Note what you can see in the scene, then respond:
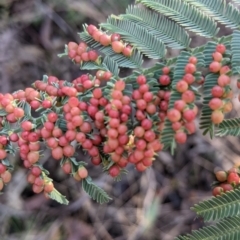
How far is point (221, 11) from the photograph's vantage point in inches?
55.9

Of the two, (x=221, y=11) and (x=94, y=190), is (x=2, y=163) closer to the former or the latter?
(x=94, y=190)

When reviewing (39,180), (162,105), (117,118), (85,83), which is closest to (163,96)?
(162,105)

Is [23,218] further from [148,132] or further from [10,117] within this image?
[148,132]

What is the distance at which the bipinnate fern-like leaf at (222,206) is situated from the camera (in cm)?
140

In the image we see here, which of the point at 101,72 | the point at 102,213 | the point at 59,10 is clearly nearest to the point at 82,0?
the point at 59,10

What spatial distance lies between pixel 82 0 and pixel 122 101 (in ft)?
5.74

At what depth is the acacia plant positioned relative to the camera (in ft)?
3.92

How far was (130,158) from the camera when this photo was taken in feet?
4.16

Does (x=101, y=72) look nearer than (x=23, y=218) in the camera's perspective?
Yes

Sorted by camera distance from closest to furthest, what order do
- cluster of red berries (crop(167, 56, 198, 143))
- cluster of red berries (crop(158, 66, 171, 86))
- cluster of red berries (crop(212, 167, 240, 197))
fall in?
cluster of red berries (crop(167, 56, 198, 143)) → cluster of red berries (crop(158, 66, 171, 86)) → cluster of red berries (crop(212, 167, 240, 197))

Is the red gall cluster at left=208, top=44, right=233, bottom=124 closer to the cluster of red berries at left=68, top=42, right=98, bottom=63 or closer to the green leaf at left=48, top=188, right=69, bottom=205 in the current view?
the cluster of red berries at left=68, top=42, right=98, bottom=63

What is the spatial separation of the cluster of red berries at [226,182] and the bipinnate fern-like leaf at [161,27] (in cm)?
51

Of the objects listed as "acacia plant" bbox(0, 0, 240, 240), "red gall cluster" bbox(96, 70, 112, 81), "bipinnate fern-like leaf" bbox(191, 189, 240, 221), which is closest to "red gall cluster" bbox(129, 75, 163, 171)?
"acacia plant" bbox(0, 0, 240, 240)

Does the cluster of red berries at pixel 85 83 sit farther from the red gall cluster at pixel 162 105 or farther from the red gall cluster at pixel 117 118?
the red gall cluster at pixel 162 105
